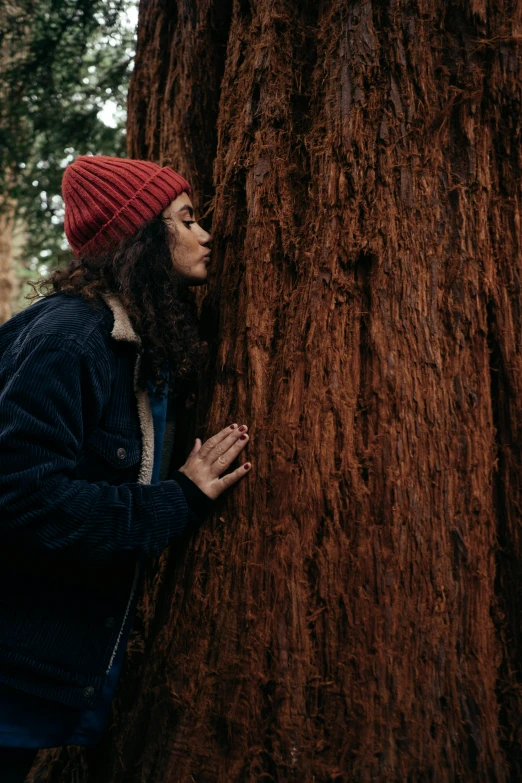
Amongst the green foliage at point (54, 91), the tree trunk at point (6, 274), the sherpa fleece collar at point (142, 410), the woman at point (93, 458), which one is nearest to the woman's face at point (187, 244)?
the woman at point (93, 458)

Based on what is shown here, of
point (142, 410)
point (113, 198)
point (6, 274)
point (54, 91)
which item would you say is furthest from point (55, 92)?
point (6, 274)

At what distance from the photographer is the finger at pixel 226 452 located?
223 cm

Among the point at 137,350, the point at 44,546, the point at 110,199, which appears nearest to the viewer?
the point at 44,546

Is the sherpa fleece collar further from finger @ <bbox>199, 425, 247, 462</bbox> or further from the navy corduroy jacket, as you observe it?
finger @ <bbox>199, 425, 247, 462</bbox>

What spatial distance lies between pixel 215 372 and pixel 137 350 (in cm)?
30

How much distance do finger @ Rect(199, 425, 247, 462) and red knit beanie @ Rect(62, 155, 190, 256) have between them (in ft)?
2.87

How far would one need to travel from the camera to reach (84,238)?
8.80ft

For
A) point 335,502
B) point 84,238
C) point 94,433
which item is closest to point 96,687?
point 94,433

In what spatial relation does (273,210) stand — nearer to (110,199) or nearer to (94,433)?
(110,199)

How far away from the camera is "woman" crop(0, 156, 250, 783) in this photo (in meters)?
1.98

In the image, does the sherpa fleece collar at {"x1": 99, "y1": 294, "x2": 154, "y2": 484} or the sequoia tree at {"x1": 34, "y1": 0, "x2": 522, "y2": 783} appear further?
the sherpa fleece collar at {"x1": 99, "y1": 294, "x2": 154, "y2": 484}

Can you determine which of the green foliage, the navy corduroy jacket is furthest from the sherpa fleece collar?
the green foliage

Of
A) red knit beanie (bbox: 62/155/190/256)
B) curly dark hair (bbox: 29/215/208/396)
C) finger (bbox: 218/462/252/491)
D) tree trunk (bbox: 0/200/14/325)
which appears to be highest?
red knit beanie (bbox: 62/155/190/256)

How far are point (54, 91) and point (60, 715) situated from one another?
17.0 feet
